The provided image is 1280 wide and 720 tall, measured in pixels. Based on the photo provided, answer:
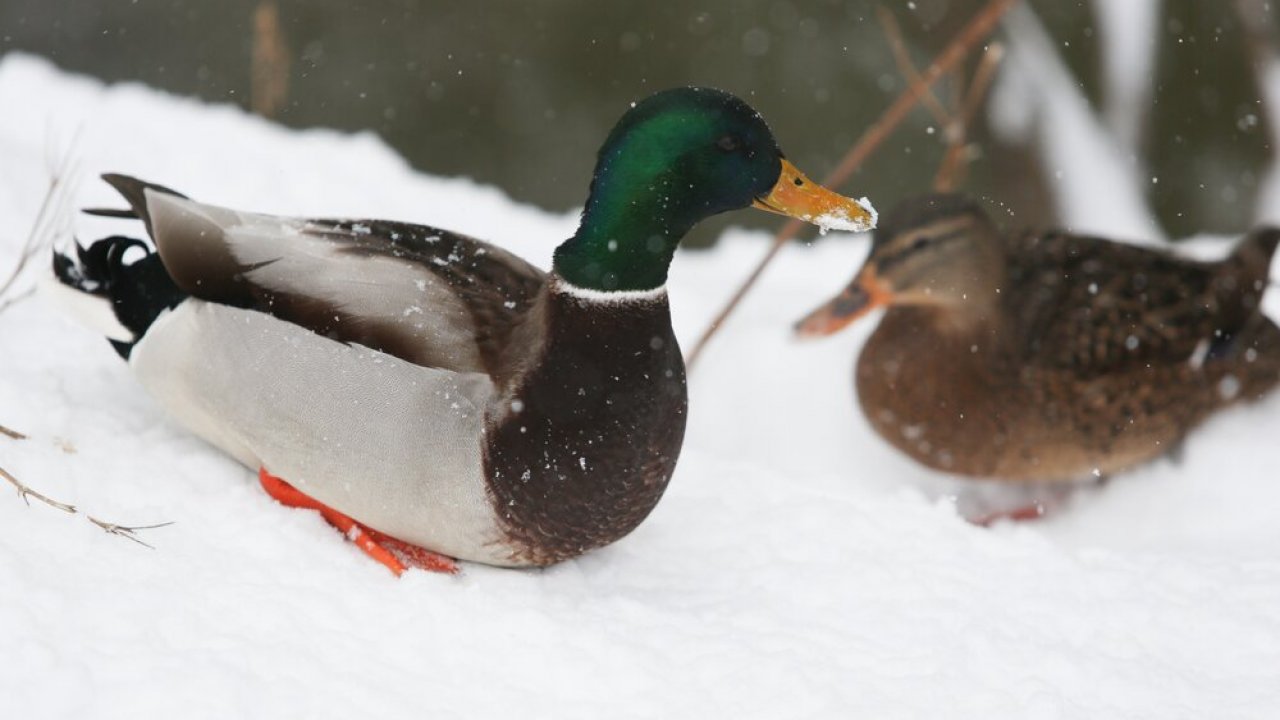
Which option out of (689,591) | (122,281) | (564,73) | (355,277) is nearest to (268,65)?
(564,73)

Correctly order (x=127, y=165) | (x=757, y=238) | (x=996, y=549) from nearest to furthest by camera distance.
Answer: (x=996, y=549), (x=127, y=165), (x=757, y=238)

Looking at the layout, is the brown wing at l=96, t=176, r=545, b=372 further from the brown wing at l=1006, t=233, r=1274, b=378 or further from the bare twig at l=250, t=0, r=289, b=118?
the bare twig at l=250, t=0, r=289, b=118

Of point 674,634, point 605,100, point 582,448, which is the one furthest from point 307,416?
point 605,100

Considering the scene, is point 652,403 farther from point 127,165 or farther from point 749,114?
point 127,165

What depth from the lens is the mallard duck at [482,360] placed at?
294cm

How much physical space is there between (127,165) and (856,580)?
306 cm

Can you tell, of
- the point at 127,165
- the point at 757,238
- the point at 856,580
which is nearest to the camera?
the point at 856,580

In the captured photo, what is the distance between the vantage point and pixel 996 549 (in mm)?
3490

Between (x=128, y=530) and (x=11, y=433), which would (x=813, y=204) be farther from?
(x=11, y=433)

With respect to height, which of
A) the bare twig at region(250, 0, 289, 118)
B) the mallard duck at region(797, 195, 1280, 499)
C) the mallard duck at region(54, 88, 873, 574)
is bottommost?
the bare twig at region(250, 0, 289, 118)

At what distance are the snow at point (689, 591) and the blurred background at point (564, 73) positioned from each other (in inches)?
160

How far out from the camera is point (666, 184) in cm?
296

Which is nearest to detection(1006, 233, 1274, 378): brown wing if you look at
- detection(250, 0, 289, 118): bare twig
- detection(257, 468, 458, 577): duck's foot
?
detection(257, 468, 458, 577): duck's foot

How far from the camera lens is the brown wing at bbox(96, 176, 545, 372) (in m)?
3.00
